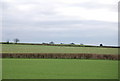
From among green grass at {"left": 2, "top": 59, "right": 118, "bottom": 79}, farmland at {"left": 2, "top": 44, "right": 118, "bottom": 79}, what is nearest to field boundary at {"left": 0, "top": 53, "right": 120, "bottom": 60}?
farmland at {"left": 2, "top": 44, "right": 118, "bottom": 79}

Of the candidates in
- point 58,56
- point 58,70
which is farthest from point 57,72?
point 58,56

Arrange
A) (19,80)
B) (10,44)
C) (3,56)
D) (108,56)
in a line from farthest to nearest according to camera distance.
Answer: (10,44)
(108,56)
(3,56)
(19,80)

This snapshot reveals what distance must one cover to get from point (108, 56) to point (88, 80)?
55.1 feet

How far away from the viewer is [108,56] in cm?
2605

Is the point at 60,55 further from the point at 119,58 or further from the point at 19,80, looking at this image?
the point at 19,80

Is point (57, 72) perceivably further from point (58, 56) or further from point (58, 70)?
point (58, 56)

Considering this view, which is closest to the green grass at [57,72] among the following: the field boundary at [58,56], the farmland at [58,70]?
the farmland at [58,70]

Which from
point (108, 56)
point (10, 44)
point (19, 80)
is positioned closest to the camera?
point (19, 80)

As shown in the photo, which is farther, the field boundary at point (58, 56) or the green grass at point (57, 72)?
the field boundary at point (58, 56)

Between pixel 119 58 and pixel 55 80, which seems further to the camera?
pixel 119 58

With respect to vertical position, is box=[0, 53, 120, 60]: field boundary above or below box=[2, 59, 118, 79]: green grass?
above

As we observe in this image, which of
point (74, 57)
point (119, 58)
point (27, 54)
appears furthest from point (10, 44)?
point (119, 58)

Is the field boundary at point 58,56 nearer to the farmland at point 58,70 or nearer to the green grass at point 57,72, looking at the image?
the farmland at point 58,70

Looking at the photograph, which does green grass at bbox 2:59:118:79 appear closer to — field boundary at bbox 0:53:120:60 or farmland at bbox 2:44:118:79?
farmland at bbox 2:44:118:79
